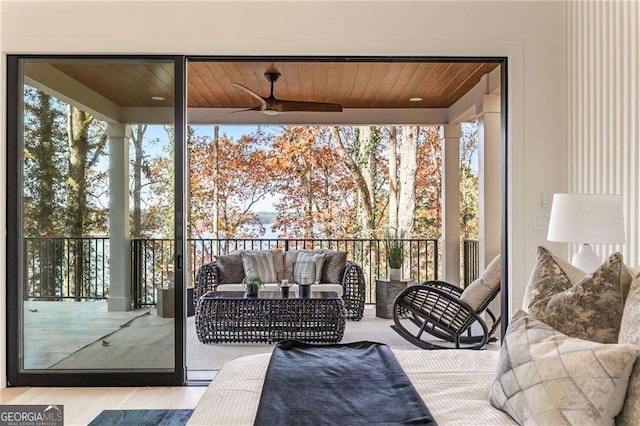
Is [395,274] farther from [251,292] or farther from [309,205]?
[309,205]

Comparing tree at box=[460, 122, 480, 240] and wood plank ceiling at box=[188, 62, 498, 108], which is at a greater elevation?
wood plank ceiling at box=[188, 62, 498, 108]

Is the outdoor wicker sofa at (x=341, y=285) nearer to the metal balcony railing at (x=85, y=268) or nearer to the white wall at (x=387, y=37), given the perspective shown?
the metal balcony railing at (x=85, y=268)

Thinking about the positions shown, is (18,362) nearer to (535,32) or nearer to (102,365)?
(102,365)

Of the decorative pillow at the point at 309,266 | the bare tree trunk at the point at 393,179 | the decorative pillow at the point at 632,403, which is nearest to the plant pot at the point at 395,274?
the decorative pillow at the point at 309,266

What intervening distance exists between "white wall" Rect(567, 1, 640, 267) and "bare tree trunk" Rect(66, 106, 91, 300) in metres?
3.31

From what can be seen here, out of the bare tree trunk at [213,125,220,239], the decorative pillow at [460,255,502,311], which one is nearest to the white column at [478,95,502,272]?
the decorative pillow at [460,255,502,311]

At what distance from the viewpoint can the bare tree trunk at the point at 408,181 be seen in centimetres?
946

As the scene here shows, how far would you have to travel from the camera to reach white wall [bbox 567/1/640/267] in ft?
9.44

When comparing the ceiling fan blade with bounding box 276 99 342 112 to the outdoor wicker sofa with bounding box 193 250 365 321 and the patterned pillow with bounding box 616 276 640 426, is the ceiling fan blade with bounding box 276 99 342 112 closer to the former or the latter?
the outdoor wicker sofa with bounding box 193 250 365 321

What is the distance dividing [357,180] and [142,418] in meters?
6.94

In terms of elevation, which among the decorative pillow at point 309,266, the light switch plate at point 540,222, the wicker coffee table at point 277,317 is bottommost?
the wicker coffee table at point 277,317

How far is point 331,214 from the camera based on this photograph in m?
9.35

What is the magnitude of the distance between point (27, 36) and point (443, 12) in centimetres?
280

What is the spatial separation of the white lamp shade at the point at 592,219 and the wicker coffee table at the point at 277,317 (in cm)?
265
